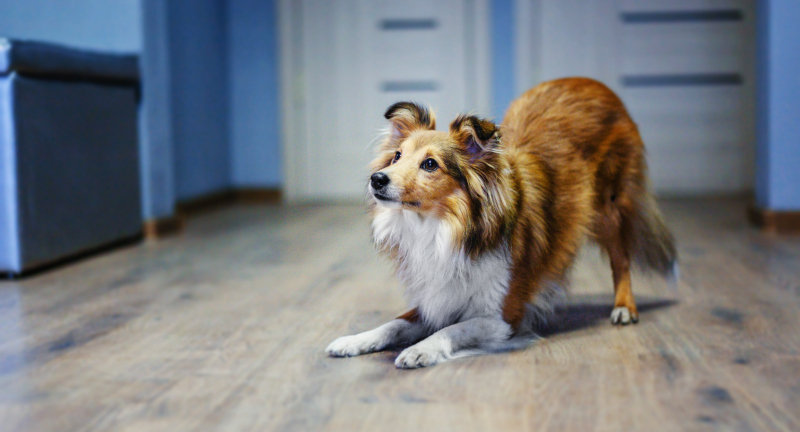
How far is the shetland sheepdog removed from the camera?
67.9 inches

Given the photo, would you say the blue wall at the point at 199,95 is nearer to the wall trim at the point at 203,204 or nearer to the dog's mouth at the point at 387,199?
the wall trim at the point at 203,204

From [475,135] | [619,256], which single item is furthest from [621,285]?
[475,135]

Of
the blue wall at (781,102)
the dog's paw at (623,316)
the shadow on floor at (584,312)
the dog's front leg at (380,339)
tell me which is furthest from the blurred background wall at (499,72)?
the dog's paw at (623,316)

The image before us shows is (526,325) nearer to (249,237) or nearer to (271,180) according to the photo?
(249,237)

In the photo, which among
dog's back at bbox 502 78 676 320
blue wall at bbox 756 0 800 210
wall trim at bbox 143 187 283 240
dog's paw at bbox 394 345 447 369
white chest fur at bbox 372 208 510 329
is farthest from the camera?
wall trim at bbox 143 187 283 240

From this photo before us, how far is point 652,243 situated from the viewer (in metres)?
2.21

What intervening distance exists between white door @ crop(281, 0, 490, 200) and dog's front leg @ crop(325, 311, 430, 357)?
137 inches

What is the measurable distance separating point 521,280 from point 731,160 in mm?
4093

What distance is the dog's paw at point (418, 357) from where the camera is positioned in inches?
65.4

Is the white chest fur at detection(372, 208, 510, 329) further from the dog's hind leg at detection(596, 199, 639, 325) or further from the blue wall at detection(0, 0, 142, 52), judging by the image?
the blue wall at detection(0, 0, 142, 52)

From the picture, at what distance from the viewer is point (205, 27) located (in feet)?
17.0

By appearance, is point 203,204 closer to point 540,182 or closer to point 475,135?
point 540,182

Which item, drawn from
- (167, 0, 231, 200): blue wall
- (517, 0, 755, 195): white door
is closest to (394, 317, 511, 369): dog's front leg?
(167, 0, 231, 200): blue wall

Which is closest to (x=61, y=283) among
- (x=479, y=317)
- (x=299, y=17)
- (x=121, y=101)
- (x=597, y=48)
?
(x=121, y=101)
